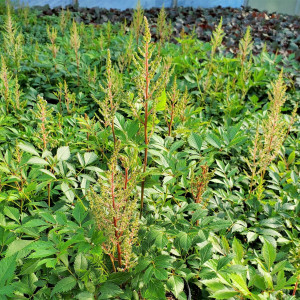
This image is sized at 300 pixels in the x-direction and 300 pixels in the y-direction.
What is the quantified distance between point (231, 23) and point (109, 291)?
6366 millimetres

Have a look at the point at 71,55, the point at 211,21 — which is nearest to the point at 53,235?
the point at 71,55

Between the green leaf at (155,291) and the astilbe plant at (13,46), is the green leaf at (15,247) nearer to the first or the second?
the green leaf at (155,291)

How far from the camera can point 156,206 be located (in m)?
1.80

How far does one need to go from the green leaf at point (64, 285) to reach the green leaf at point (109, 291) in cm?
12

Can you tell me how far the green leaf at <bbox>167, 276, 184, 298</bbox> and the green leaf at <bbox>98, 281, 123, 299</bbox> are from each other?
0.23m

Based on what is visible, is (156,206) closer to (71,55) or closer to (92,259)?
(92,259)

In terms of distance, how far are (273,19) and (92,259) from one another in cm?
702

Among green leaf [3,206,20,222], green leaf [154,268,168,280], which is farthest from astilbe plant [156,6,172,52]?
green leaf [154,268,168,280]

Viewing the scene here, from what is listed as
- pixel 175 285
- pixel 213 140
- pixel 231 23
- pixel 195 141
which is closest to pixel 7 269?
pixel 175 285

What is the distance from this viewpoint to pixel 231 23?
650cm

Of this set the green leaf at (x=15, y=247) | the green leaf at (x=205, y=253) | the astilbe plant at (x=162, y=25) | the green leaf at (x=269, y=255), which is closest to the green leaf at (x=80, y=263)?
the green leaf at (x=15, y=247)

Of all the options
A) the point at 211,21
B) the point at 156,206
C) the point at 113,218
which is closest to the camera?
the point at 113,218

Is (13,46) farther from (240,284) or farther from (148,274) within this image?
(240,284)

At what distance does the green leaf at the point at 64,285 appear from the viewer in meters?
1.20
